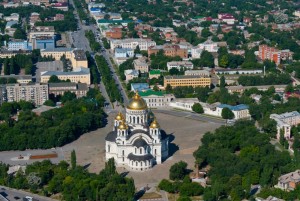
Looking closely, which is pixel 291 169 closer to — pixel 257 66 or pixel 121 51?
pixel 257 66

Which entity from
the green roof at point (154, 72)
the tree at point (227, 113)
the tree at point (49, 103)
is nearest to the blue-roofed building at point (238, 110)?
the tree at point (227, 113)

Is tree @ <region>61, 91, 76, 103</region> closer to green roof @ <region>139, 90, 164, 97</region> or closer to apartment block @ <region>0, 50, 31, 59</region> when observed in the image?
green roof @ <region>139, 90, 164, 97</region>

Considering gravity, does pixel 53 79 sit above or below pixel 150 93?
above

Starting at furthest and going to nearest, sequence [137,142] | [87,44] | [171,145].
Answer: [87,44], [171,145], [137,142]

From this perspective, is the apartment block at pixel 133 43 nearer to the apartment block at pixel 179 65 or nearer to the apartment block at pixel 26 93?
the apartment block at pixel 179 65

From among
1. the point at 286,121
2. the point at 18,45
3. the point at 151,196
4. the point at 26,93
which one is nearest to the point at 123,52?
the point at 18,45

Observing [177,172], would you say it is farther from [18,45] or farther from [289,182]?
[18,45]

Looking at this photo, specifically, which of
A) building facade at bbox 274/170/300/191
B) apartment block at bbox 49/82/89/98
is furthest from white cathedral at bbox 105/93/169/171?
apartment block at bbox 49/82/89/98
